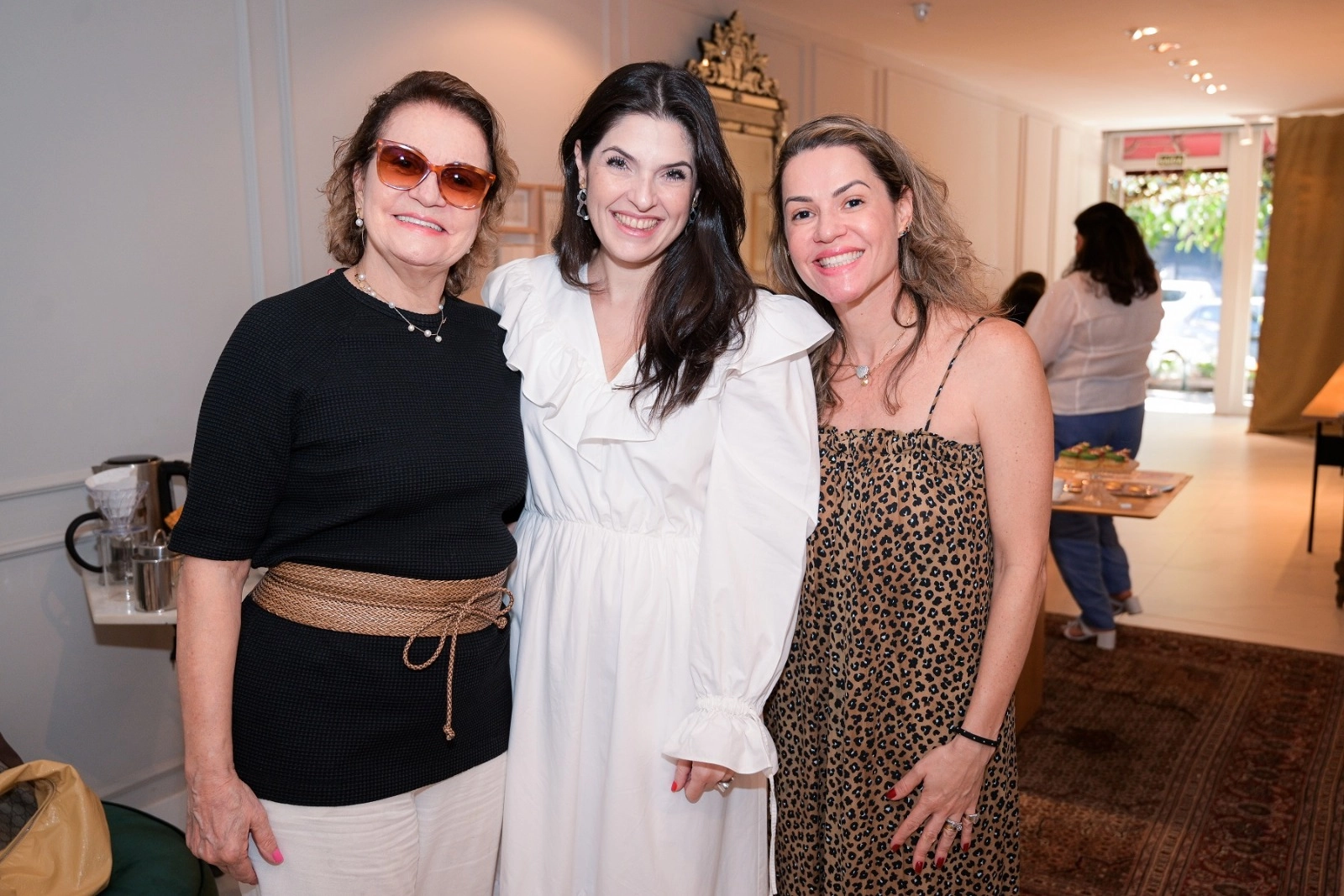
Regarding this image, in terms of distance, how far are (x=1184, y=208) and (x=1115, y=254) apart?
9296 millimetres

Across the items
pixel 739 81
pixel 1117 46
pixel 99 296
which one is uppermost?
pixel 1117 46

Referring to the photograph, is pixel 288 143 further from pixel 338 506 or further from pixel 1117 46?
pixel 1117 46

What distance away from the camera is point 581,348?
6.06 feet

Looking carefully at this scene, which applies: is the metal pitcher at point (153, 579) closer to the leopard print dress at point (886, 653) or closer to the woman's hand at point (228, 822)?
the woman's hand at point (228, 822)

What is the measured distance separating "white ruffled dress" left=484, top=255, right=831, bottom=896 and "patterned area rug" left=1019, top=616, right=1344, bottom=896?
5.85ft

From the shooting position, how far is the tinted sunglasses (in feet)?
5.31

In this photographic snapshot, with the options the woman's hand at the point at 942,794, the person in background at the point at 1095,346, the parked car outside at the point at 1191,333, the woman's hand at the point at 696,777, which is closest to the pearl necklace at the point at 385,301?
the woman's hand at the point at 696,777

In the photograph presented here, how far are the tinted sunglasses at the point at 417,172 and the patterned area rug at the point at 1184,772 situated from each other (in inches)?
99.0

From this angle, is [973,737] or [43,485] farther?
[43,485]

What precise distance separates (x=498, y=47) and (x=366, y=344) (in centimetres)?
344

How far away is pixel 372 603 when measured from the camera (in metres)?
1.59

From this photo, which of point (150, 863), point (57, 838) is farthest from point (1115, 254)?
point (57, 838)

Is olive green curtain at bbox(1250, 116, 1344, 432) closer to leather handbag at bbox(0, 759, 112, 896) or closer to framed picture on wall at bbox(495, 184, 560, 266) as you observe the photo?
framed picture on wall at bbox(495, 184, 560, 266)

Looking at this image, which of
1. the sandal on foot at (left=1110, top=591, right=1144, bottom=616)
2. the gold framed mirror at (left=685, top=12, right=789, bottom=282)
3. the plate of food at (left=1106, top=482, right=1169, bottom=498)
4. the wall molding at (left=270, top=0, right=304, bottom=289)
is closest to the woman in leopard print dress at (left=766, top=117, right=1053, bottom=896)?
the wall molding at (left=270, top=0, right=304, bottom=289)
